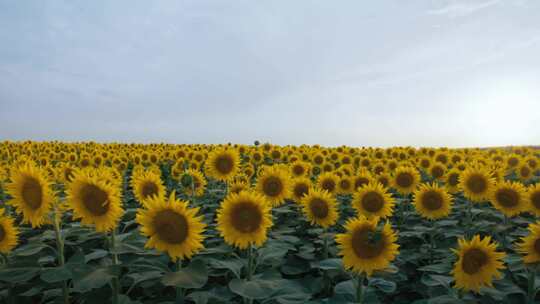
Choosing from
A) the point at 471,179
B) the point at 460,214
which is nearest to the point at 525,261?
the point at 471,179

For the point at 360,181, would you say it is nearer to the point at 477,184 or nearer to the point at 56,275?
the point at 477,184

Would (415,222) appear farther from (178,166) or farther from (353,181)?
(178,166)

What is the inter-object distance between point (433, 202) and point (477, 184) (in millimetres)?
1164

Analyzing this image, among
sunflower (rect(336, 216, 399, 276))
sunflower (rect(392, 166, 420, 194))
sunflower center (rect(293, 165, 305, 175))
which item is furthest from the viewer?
sunflower center (rect(293, 165, 305, 175))

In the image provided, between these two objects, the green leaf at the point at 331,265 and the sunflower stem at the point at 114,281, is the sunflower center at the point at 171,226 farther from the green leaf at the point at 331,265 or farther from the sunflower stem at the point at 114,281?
the green leaf at the point at 331,265

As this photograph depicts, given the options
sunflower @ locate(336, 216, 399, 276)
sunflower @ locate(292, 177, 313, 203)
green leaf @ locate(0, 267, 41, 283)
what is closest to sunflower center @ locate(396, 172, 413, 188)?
sunflower @ locate(292, 177, 313, 203)

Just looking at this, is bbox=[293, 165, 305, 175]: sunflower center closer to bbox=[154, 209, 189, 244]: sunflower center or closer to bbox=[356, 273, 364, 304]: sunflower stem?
bbox=[356, 273, 364, 304]: sunflower stem

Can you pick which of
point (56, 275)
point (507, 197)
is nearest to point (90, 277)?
point (56, 275)

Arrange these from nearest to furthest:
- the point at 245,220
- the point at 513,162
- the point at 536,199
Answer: the point at 245,220 → the point at 536,199 → the point at 513,162

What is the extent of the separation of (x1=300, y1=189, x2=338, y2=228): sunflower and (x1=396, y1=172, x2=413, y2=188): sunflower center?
3.25 meters

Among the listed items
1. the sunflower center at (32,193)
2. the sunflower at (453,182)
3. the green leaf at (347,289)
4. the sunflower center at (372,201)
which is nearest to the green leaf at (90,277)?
the sunflower center at (32,193)

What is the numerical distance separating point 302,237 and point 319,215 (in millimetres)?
1753

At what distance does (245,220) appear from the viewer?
4387 millimetres

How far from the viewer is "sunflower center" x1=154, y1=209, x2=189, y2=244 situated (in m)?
3.89
